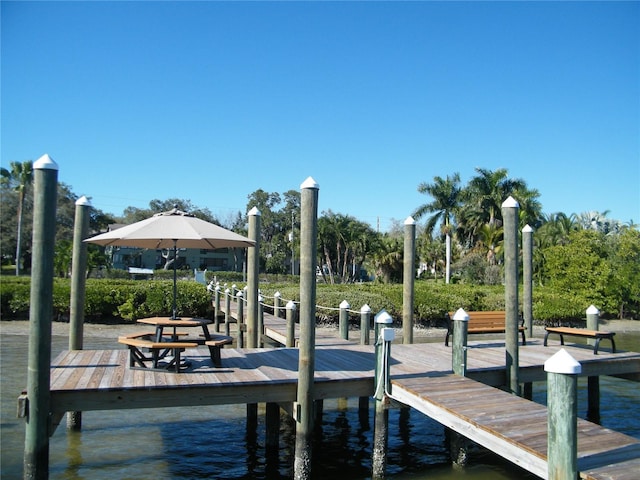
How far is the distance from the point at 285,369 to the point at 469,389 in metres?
2.75

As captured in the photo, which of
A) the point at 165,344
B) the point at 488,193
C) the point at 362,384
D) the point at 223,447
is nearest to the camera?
the point at 165,344

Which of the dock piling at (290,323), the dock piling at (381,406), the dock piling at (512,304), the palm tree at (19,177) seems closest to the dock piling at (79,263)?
the dock piling at (290,323)

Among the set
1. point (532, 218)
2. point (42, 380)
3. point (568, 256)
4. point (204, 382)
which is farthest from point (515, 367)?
point (532, 218)

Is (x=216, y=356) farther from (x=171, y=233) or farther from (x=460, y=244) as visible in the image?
(x=460, y=244)

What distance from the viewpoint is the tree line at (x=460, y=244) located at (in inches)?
1308

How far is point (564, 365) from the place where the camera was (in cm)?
468

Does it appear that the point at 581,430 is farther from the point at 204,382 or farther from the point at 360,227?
the point at 360,227

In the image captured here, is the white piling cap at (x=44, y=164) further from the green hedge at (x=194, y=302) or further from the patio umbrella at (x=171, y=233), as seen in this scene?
the green hedge at (x=194, y=302)

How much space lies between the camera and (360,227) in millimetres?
50031

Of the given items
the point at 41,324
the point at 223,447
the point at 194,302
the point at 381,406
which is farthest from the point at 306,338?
the point at 194,302

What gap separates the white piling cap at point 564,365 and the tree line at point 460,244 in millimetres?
30488

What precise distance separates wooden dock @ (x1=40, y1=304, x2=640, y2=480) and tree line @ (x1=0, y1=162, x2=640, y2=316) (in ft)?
83.3

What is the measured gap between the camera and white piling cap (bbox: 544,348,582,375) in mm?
4633

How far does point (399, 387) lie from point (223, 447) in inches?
147
